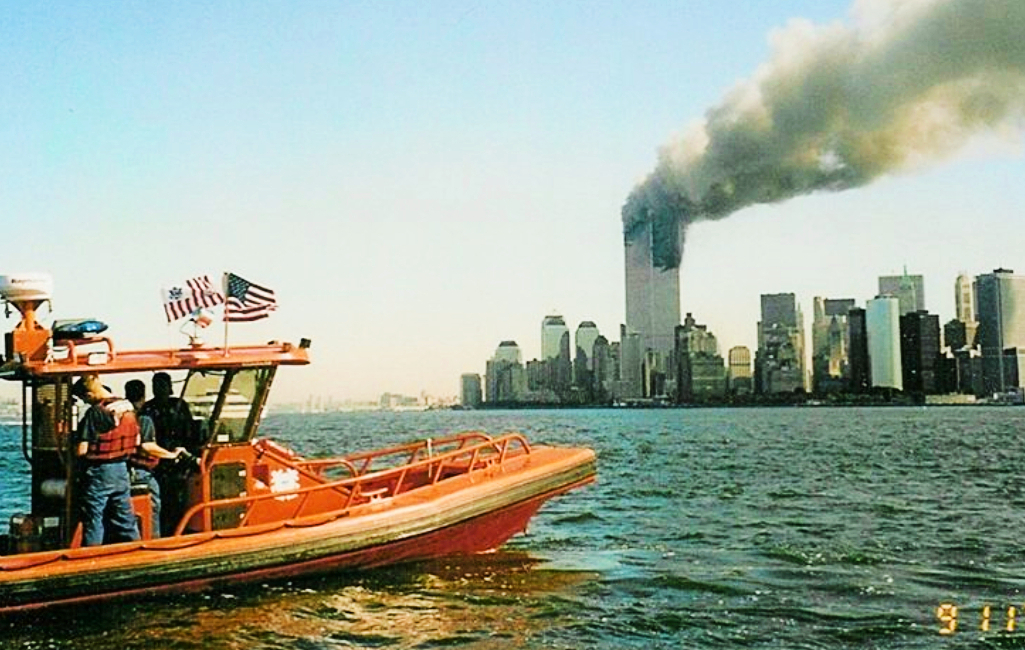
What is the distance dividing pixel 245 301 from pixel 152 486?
2.02 m

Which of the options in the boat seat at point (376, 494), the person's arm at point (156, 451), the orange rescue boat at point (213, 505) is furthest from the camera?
the boat seat at point (376, 494)

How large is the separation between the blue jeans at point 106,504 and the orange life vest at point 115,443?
82 mm

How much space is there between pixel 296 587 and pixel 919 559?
24.8 feet

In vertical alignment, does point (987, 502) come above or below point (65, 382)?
below

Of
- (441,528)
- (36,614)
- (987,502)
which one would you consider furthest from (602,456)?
(36,614)

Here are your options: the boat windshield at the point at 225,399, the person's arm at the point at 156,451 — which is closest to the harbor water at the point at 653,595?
the person's arm at the point at 156,451

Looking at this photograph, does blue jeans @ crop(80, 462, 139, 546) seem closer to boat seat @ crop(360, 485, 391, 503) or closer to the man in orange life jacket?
the man in orange life jacket

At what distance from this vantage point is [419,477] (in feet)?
46.5

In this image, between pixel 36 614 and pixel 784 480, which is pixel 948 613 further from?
pixel 784 480

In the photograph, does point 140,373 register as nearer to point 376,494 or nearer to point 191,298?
point 191,298

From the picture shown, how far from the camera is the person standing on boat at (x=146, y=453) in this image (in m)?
10.7

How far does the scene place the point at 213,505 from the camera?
10.7 metres

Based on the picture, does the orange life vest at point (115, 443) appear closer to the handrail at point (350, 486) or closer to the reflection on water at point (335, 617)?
the handrail at point (350, 486)
